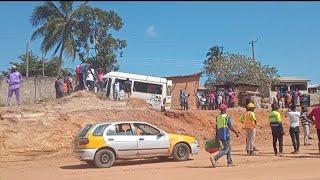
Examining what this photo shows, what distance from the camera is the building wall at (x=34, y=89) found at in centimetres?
3125

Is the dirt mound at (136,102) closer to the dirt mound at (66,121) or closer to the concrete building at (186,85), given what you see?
the dirt mound at (66,121)

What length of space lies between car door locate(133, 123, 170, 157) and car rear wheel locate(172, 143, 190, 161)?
262 millimetres

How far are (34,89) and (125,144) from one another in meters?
17.9

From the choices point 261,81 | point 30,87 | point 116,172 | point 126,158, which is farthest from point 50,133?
point 261,81

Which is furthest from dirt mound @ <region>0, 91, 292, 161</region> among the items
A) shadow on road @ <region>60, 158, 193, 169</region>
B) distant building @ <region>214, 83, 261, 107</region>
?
distant building @ <region>214, 83, 261, 107</region>

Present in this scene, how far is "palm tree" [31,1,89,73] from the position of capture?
1651 inches

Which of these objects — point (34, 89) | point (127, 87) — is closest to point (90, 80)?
point (127, 87)

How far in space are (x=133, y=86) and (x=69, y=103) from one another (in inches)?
244

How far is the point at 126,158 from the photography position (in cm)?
1642

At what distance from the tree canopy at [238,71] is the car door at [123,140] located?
3629 centimetres

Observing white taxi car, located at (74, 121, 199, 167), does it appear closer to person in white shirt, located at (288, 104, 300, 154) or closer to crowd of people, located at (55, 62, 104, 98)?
person in white shirt, located at (288, 104, 300, 154)

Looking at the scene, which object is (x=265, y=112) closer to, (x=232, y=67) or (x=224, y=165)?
(x=224, y=165)

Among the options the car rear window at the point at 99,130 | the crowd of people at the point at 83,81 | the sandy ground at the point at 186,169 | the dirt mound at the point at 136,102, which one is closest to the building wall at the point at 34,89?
the crowd of people at the point at 83,81

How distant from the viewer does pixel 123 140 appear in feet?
53.1
